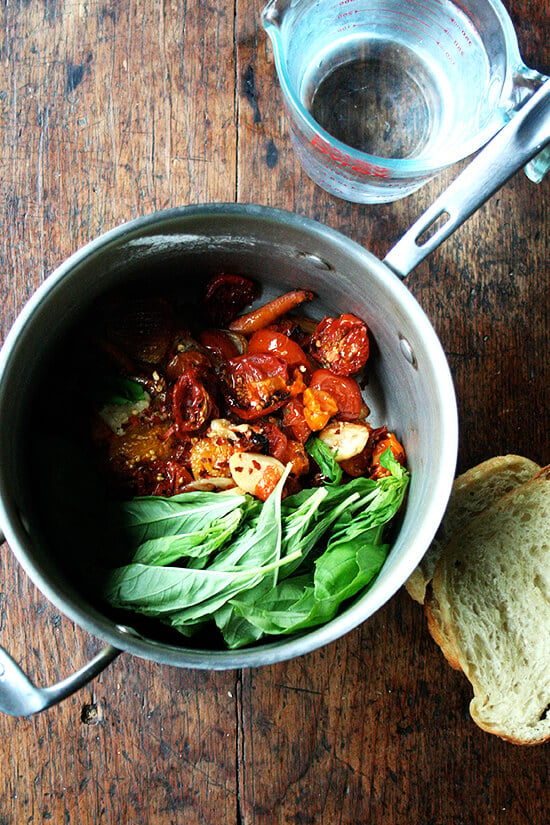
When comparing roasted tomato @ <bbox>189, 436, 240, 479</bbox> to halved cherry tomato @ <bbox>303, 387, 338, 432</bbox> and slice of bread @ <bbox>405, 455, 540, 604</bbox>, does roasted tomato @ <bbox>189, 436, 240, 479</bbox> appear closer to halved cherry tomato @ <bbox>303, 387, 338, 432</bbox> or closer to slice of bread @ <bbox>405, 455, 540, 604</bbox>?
halved cherry tomato @ <bbox>303, 387, 338, 432</bbox>

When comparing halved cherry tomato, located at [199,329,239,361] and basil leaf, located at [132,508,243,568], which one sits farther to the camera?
halved cherry tomato, located at [199,329,239,361]

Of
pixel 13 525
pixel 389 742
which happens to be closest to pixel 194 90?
pixel 13 525

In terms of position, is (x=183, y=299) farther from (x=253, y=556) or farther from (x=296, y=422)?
(x=253, y=556)

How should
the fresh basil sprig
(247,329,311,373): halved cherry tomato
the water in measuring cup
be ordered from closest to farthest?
the fresh basil sprig
(247,329,311,373): halved cherry tomato
the water in measuring cup

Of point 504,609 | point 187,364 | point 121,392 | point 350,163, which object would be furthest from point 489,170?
point 504,609

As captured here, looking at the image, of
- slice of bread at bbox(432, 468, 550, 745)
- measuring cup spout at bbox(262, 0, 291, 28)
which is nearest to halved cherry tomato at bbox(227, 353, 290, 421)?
slice of bread at bbox(432, 468, 550, 745)

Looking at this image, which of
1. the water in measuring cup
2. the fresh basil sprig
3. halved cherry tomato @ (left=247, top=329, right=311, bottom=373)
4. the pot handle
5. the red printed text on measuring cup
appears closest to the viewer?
the pot handle
